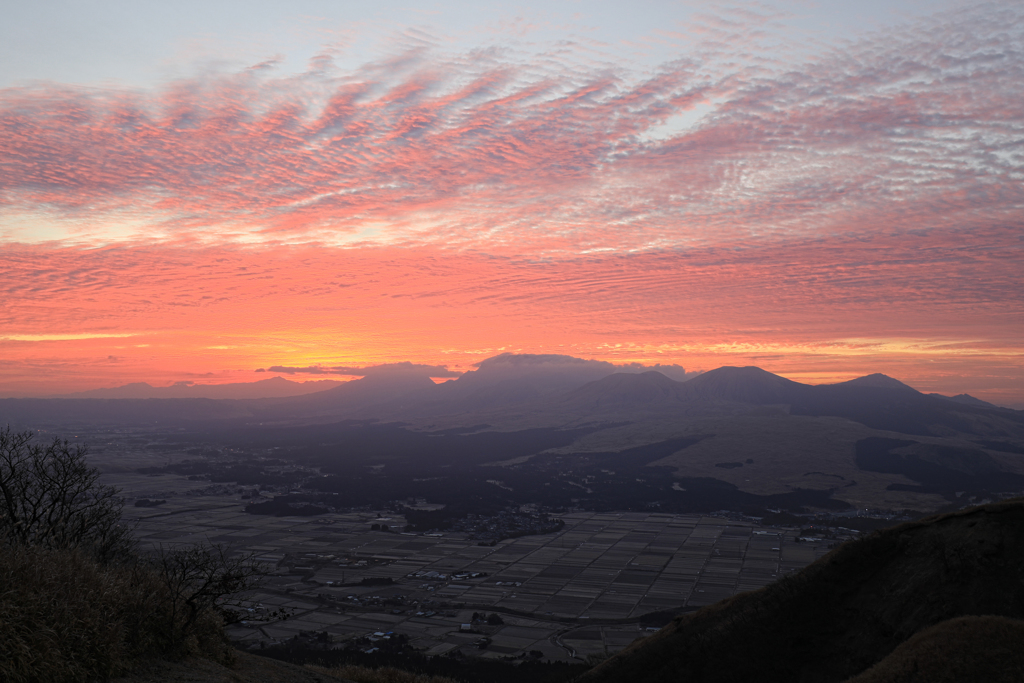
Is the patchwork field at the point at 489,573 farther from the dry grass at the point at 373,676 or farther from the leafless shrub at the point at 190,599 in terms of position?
the leafless shrub at the point at 190,599

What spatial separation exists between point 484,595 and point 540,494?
112109 millimetres

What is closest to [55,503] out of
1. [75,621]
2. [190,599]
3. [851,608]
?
[190,599]

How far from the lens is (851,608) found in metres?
34.2

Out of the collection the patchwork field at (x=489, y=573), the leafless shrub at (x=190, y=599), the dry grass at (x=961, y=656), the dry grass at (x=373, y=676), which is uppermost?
the leafless shrub at (x=190, y=599)

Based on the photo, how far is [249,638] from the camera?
6431 cm

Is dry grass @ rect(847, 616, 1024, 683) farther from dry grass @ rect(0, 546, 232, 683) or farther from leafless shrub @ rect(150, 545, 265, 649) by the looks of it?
dry grass @ rect(0, 546, 232, 683)

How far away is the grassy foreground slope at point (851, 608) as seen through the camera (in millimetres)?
30516

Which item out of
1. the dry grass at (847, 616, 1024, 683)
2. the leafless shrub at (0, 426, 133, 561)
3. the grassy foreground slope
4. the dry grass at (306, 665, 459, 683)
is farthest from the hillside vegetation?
the dry grass at (847, 616, 1024, 683)

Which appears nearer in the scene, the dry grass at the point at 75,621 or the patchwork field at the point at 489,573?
the dry grass at the point at 75,621

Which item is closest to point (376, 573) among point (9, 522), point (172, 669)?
point (9, 522)

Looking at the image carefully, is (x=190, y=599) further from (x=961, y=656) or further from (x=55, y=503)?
(x=961, y=656)

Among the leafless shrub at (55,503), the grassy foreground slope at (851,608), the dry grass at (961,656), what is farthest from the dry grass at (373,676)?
the dry grass at (961,656)

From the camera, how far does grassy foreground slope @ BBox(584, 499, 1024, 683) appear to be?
30.5 meters

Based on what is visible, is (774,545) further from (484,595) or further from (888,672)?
(888,672)
